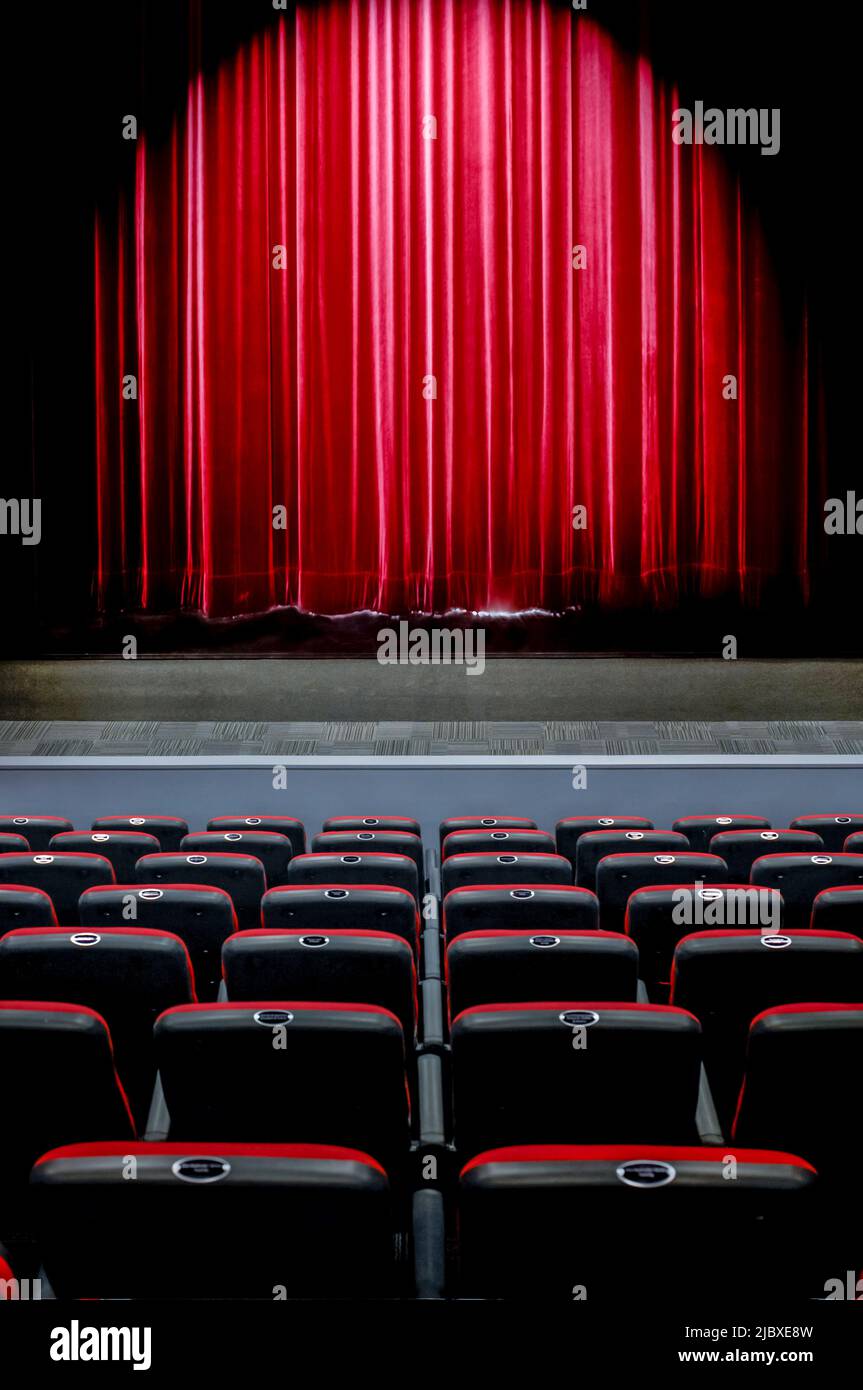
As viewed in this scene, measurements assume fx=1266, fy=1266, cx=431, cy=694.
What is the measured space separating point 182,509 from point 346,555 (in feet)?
3.20

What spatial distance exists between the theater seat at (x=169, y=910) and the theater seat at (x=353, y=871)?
1.45 ft

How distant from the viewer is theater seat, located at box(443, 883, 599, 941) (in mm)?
→ 2424

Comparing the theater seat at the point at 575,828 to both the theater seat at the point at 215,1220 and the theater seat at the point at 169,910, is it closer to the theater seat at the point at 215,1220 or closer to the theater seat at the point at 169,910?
the theater seat at the point at 169,910

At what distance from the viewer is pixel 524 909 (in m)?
2.43

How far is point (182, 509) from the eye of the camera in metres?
7.24

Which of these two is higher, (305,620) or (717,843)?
(305,620)

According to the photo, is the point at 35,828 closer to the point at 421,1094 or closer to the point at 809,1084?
the point at 421,1094

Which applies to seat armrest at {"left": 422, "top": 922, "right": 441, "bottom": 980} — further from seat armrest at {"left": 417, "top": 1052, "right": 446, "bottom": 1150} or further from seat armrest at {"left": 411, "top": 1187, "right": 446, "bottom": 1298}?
seat armrest at {"left": 411, "top": 1187, "right": 446, "bottom": 1298}

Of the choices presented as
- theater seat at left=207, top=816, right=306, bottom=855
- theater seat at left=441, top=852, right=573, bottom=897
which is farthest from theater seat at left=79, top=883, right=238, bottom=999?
theater seat at left=207, top=816, right=306, bottom=855

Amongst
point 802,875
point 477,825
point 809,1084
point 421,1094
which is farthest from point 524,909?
point 477,825
